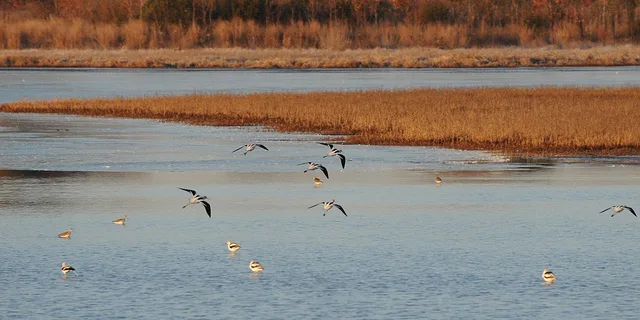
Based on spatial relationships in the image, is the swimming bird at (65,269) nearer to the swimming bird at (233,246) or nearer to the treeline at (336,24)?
the swimming bird at (233,246)

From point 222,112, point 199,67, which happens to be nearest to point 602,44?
point 199,67

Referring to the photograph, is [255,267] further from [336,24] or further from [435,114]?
[336,24]

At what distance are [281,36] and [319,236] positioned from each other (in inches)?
2381

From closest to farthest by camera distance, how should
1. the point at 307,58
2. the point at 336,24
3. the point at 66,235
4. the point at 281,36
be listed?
the point at 66,235 → the point at 307,58 → the point at 281,36 → the point at 336,24

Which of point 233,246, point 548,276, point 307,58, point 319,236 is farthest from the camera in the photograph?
point 307,58

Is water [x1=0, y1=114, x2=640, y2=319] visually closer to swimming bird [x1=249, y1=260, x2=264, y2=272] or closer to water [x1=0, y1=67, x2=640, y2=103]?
swimming bird [x1=249, y1=260, x2=264, y2=272]

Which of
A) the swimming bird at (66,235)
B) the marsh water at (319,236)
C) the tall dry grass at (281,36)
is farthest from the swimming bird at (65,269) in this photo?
the tall dry grass at (281,36)

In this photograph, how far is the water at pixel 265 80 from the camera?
48656mm

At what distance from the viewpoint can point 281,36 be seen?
7456 centimetres

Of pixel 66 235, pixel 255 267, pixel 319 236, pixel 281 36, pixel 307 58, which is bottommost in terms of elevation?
pixel 307 58

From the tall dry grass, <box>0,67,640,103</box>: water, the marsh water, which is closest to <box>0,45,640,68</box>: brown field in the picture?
the tall dry grass

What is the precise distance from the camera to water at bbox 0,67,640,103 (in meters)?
48.7

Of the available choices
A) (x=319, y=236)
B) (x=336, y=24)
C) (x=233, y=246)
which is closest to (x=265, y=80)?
(x=336, y=24)

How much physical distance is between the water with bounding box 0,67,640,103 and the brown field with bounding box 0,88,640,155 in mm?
6578
